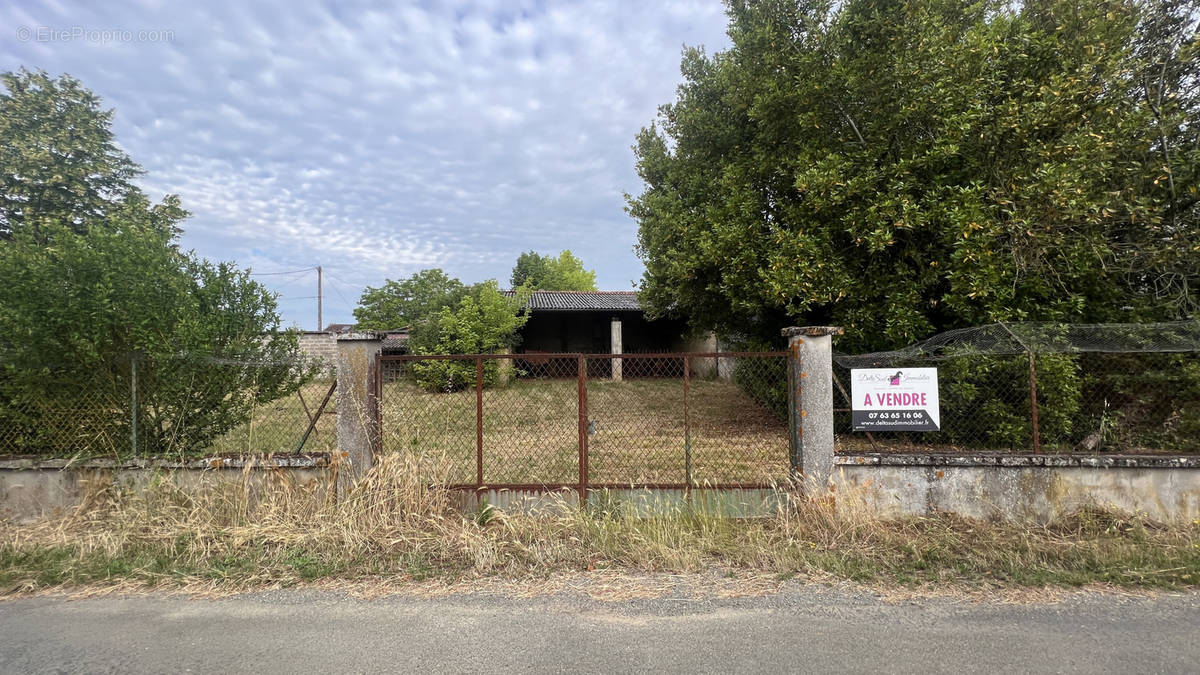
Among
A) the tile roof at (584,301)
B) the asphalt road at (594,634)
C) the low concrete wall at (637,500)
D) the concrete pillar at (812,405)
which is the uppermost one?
the tile roof at (584,301)

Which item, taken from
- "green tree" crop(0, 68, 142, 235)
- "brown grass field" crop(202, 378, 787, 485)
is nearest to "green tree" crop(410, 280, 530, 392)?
"brown grass field" crop(202, 378, 787, 485)

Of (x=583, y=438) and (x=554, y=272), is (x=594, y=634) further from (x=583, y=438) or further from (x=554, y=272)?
(x=554, y=272)

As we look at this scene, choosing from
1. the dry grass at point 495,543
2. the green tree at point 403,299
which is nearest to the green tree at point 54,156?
the green tree at point 403,299

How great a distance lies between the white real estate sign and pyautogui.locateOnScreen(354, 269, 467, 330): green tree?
14.6m

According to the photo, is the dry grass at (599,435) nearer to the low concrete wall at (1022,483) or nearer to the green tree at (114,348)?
the low concrete wall at (1022,483)

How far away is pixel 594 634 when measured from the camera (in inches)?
113

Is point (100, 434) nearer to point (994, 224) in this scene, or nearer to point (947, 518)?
point (947, 518)

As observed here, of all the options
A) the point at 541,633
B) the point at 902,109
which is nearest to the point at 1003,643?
the point at 541,633

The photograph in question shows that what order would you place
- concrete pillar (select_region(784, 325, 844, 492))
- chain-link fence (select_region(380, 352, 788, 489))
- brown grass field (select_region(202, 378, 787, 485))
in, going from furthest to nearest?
brown grass field (select_region(202, 378, 787, 485))
chain-link fence (select_region(380, 352, 788, 489))
concrete pillar (select_region(784, 325, 844, 492))

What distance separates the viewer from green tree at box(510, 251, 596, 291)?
4200 cm

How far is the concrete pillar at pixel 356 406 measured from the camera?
177 inches

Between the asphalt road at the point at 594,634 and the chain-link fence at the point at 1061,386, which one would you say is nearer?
the asphalt road at the point at 594,634

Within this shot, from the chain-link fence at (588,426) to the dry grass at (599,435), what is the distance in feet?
0.08

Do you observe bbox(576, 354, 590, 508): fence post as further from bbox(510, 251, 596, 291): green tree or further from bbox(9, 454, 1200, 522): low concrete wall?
bbox(510, 251, 596, 291): green tree
